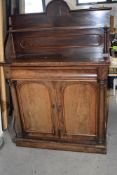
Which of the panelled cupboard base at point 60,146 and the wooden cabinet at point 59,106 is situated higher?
the wooden cabinet at point 59,106

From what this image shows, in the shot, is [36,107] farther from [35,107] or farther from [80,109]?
[80,109]

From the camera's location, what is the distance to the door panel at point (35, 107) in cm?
193

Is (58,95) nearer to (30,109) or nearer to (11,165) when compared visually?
(30,109)

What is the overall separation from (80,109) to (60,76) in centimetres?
38

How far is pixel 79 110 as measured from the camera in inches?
75.6

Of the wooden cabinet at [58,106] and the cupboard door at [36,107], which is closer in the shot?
the wooden cabinet at [58,106]

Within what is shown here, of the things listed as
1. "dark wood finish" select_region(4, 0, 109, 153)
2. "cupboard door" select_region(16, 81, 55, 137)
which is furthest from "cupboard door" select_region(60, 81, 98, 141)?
"cupboard door" select_region(16, 81, 55, 137)

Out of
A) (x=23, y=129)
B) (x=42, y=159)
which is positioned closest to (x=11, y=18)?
(x=23, y=129)

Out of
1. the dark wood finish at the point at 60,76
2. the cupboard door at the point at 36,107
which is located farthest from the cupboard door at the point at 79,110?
the cupboard door at the point at 36,107

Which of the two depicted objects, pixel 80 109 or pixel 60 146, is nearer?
pixel 80 109

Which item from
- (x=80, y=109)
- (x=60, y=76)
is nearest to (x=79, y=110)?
(x=80, y=109)

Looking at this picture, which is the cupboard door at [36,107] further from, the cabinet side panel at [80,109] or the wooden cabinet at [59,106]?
the cabinet side panel at [80,109]

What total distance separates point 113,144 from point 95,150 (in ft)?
0.85

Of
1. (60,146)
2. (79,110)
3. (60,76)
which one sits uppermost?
(60,76)
